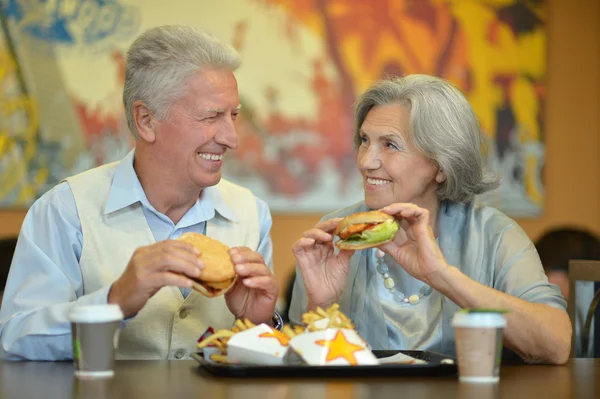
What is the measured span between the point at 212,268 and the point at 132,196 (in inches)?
21.9

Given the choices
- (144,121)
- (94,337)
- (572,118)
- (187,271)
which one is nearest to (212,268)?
(187,271)

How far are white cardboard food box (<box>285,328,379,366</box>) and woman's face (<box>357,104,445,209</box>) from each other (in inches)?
29.8

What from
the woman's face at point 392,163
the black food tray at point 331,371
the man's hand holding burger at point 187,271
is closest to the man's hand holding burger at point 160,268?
the man's hand holding burger at point 187,271

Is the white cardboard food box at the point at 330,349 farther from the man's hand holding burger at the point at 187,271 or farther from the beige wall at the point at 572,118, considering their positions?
the beige wall at the point at 572,118

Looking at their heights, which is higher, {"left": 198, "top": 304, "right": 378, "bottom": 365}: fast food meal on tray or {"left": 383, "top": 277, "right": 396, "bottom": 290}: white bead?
{"left": 198, "top": 304, "right": 378, "bottom": 365}: fast food meal on tray

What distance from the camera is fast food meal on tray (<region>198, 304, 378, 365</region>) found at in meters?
1.67

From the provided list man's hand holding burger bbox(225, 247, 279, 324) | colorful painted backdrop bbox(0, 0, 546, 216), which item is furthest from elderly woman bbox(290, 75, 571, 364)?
colorful painted backdrop bbox(0, 0, 546, 216)

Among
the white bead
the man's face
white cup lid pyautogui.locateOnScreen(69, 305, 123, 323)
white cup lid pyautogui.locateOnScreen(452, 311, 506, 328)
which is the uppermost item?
the man's face

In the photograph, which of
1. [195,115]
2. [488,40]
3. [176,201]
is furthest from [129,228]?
[488,40]

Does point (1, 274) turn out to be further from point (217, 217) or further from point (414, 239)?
point (414, 239)

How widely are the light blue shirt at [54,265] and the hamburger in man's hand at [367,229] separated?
0.45 meters

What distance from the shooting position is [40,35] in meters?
4.27

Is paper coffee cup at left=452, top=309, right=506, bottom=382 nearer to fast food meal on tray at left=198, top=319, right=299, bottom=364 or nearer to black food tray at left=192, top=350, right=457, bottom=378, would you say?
black food tray at left=192, top=350, right=457, bottom=378

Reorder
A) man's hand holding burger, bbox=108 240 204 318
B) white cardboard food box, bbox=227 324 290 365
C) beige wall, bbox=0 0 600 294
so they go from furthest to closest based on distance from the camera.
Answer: beige wall, bbox=0 0 600 294, man's hand holding burger, bbox=108 240 204 318, white cardboard food box, bbox=227 324 290 365
